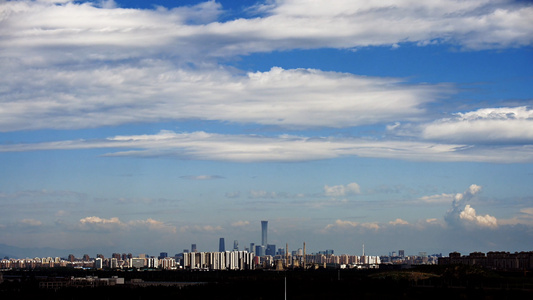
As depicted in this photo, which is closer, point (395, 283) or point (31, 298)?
point (31, 298)

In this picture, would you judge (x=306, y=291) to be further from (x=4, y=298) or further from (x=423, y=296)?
(x=4, y=298)

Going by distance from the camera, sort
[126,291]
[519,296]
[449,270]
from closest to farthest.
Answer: [519,296] < [126,291] < [449,270]

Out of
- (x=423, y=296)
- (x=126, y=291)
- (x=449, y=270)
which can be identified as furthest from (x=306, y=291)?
(x=449, y=270)

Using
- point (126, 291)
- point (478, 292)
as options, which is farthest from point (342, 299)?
point (126, 291)

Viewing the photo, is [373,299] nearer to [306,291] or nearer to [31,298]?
[306,291]

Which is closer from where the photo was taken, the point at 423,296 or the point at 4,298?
the point at 423,296

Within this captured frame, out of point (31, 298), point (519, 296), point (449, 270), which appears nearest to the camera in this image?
point (519, 296)

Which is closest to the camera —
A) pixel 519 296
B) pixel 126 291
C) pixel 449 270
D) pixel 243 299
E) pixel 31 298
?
pixel 519 296

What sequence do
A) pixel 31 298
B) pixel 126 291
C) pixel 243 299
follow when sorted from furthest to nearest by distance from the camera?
pixel 126 291 < pixel 31 298 < pixel 243 299

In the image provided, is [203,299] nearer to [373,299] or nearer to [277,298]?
[277,298]
